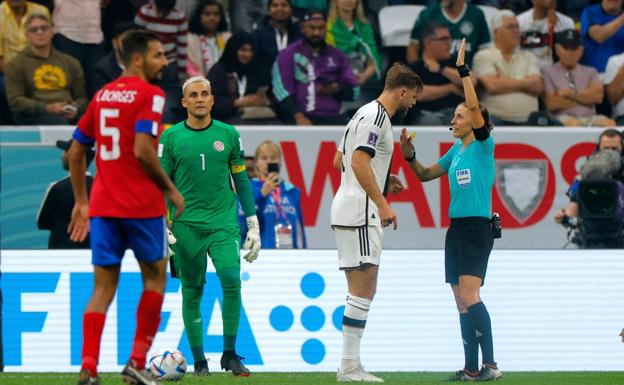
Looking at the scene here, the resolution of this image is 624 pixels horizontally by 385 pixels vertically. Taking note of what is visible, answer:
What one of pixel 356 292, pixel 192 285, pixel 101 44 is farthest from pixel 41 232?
pixel 356 292

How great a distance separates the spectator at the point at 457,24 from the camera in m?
16.6

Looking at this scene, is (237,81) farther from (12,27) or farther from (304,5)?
(12,27)

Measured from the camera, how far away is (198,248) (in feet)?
33.3

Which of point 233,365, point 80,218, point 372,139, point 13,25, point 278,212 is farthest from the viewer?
point 13,25

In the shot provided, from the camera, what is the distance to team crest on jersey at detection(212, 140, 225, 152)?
33.2ft

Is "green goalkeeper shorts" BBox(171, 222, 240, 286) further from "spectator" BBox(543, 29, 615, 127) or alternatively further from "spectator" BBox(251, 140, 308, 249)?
"spectator" BBox(543, 29, 615, 127)

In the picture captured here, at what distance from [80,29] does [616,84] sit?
7.04m

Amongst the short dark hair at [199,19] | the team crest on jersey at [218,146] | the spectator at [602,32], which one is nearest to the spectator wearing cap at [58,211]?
the team crest on jersey at [218,146]

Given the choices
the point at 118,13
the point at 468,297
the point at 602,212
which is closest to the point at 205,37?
the point at 118,13

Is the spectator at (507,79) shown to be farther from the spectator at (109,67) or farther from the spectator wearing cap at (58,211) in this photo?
the spectator wearing cap at (58,211)

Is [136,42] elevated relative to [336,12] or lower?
lower

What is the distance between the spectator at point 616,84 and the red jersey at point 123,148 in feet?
34.7

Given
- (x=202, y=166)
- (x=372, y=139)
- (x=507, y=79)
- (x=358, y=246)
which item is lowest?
(x=358, y=246)

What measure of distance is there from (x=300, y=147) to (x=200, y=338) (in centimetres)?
571
